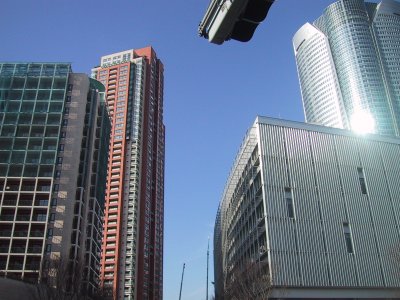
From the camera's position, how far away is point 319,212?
65.8 metres

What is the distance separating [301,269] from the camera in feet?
198

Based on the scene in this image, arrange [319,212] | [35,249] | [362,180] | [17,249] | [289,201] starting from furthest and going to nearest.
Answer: [362,180], [35,249], [17,249], [319,212], [289,201]

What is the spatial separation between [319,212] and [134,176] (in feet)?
280

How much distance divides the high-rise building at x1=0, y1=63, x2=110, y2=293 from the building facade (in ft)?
101

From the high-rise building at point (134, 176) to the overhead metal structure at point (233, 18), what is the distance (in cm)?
12346

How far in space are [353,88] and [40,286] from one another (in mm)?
173078

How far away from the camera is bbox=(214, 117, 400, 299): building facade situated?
2388 inches

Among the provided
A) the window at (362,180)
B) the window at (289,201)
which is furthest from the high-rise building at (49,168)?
the window at (362,180)

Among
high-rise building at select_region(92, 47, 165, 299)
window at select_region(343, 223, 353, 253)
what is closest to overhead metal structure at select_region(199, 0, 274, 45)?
window at select_region(343, 223, 353, 253)

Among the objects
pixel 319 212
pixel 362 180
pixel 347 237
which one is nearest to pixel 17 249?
pixel 319 212

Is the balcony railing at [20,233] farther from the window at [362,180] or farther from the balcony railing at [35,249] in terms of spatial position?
the window at [362,180]

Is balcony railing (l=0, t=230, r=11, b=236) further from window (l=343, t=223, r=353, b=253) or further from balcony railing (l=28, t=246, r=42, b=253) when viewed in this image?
window (l=343, t=223, r=353, b=253)

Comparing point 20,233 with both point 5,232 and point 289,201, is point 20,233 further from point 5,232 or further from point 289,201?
point 289,201

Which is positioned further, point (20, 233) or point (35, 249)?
point (20, 233)
